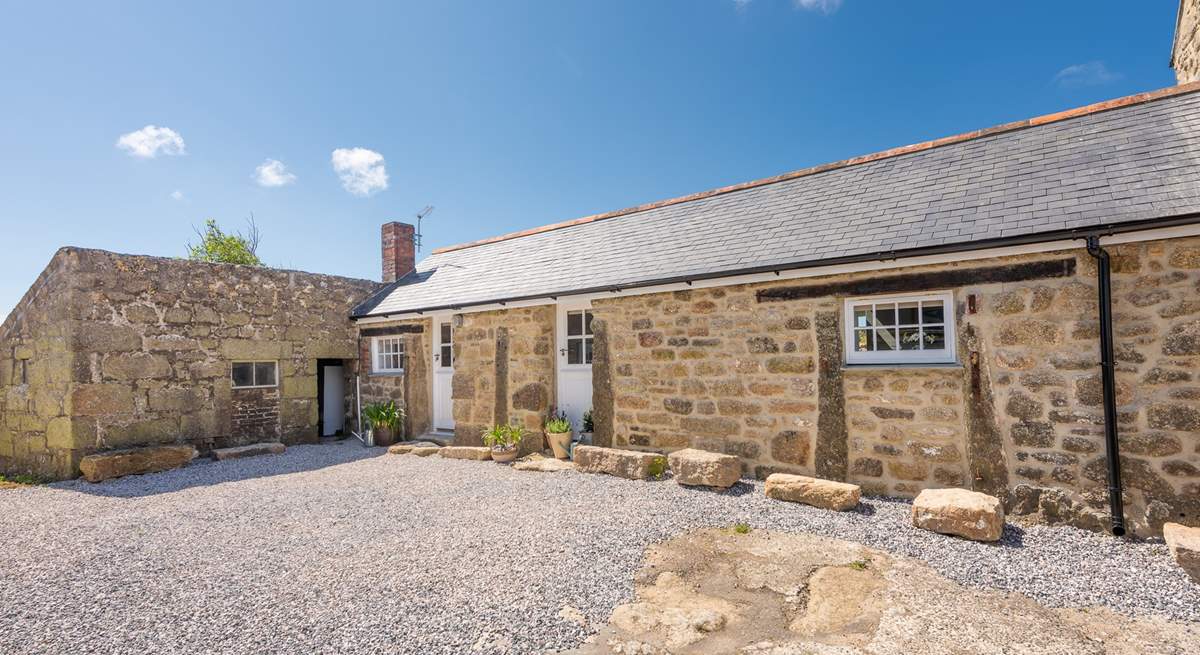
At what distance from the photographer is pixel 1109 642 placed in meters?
3.19

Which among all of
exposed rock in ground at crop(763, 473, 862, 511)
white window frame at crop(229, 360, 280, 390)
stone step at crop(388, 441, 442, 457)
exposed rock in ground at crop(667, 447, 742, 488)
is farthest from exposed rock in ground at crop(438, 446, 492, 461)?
exposed rock in ground at crop(763, 473, 862, 511)

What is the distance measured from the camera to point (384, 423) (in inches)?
423

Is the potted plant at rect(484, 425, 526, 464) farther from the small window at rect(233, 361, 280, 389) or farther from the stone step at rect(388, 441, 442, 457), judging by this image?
the small window at rect(233, 361, 280, 389)

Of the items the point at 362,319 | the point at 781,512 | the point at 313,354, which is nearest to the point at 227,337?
the point at 313,354

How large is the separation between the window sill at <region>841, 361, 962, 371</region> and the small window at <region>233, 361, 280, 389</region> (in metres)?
9.83

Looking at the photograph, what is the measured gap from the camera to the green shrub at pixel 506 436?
8727mm

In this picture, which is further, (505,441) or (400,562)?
(505,441)

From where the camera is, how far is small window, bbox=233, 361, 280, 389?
10.1 m

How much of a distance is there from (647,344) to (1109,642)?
17.2 ft

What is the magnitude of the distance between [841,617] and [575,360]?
5.89 m

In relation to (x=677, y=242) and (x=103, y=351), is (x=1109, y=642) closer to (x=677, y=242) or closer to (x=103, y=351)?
(x=677, y=242)

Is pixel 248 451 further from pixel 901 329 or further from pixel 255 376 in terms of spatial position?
pixel 901 329

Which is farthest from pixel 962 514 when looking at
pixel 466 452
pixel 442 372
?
pixel 442 372

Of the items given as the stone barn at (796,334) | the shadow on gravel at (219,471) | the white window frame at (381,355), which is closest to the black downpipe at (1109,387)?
the stone barn at (796,334)
